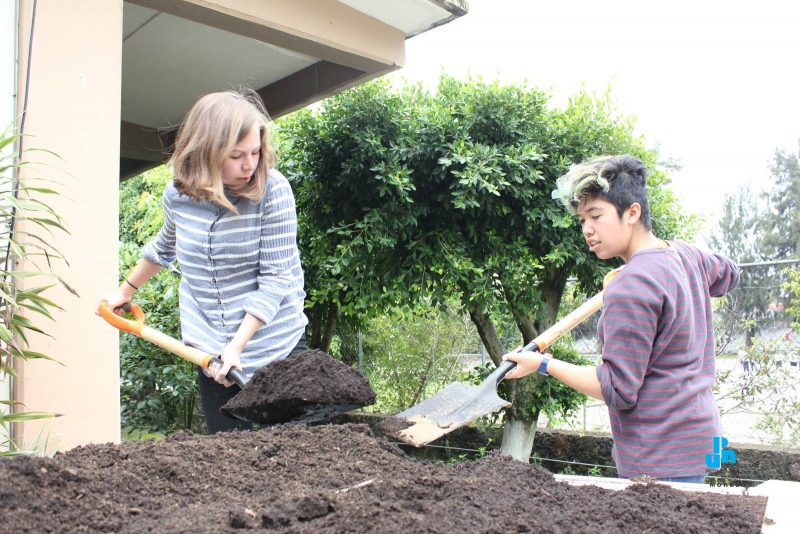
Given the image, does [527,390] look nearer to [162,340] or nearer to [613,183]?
[613,183]

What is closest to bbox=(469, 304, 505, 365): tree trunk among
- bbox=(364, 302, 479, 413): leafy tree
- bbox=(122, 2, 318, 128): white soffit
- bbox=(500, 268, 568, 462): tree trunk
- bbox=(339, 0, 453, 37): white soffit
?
bbox=(500, 268, 568, 462): tree trunk

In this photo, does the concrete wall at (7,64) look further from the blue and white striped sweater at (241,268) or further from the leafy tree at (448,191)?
the leafy tree at (448,191)

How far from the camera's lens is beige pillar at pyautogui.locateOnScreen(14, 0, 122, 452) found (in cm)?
267

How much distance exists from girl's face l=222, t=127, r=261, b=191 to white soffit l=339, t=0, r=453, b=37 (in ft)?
6.49

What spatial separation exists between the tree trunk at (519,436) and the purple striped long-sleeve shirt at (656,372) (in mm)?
3044

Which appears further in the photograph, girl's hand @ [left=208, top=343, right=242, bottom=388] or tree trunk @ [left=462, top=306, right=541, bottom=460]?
tree trunk @ [left=462, top=306, right=541, bottom=460]

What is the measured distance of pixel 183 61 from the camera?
16.1 ft

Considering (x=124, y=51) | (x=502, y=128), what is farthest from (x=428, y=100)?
(x=124, y=51)

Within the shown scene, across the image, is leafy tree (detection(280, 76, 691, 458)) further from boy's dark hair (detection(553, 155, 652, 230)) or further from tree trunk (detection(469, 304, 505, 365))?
boy's dark hair (detection(553, 155, 652, 230))

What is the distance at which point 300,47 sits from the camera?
3906 mm

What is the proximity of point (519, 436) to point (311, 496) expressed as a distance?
4.03 meters

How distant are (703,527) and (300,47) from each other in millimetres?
3374

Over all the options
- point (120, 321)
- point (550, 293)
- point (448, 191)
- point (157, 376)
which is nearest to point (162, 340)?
point (120, 321)

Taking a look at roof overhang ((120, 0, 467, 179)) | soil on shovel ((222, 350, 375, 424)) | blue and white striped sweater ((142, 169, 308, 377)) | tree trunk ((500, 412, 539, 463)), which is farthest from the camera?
tree trunk ((500, 412, 539, 463))
